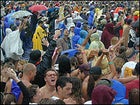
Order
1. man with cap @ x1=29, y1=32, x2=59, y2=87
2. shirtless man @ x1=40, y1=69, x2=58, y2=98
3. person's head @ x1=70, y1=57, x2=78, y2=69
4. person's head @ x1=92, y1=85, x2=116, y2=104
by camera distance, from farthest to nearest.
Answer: person's head @ x1=70, y1=57, x2=78, y2=69 → man with cap @ x1=29, y1=32, x2=59, y2=87 → shirtless man @ x1=40, y1=69, x2=58, y2=98 → person's head @ x1=92, y1=85, x2=116, y2=104

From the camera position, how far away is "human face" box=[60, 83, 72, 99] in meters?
5.01

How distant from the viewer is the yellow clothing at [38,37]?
10.3m

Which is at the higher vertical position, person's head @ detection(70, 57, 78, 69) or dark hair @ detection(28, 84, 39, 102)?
dark hair @ detection(28, 84, 39, 102)

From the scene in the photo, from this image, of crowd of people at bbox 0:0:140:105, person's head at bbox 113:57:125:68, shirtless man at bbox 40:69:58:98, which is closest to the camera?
crowd of people at bbox 0:0:140:105

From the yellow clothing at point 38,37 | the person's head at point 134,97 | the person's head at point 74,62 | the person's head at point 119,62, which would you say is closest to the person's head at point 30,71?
the person's head at point 74,62

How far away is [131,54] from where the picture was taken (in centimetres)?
735

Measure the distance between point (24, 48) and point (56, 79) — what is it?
4869mm

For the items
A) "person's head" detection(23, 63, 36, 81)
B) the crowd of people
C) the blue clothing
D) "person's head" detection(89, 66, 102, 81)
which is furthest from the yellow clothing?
the blue clothing

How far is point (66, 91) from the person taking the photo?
→ 16.6 ft

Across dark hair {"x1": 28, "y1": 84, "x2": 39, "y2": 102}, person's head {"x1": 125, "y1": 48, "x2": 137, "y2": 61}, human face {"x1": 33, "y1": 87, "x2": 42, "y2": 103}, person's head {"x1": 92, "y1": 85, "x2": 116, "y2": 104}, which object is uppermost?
person's head {"x1": 92, "y1": 85, "x2": 116, "y2": 104}

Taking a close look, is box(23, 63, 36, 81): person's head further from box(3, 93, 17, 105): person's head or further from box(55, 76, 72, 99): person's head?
box(3, 93, 17, 105): person's head

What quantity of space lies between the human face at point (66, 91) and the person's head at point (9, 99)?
1.99 feet

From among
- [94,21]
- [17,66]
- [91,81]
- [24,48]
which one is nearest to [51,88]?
[91,81]

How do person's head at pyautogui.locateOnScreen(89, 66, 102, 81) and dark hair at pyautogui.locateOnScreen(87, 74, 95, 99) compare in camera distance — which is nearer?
dark hair at pyautogui.locateOnScreen(87, 74, 95, 99)
